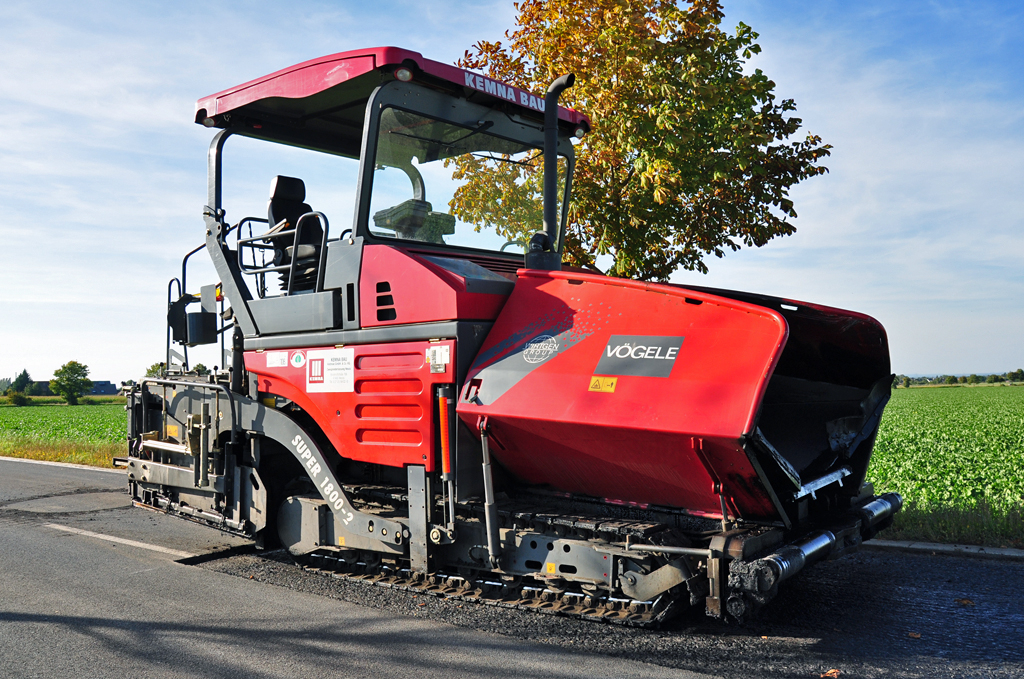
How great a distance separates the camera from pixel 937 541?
6023 millimetres

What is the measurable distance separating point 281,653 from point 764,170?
24.7ft

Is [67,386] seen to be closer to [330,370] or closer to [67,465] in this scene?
[67,465]

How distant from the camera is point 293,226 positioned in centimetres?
584

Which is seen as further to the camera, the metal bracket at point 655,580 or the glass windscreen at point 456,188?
the glass windscreen at point 456,188

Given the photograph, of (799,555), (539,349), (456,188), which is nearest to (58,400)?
(456,188)

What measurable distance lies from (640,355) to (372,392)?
177 cm

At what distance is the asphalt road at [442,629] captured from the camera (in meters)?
3.69

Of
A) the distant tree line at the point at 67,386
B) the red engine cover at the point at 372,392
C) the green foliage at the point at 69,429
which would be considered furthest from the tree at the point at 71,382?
the red engine cover at the point at 372,392

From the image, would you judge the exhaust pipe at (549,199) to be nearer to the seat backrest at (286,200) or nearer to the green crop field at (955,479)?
the seat backrest at (286,200)

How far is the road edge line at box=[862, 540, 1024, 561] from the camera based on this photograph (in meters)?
5.56

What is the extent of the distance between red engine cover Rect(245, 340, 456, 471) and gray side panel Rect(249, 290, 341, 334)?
0.55ft

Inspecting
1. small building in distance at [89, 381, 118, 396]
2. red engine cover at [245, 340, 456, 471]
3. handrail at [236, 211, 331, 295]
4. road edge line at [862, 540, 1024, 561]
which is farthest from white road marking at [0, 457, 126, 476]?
small building in distance at [89, 381, 118, 396]

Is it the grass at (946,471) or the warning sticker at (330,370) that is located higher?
the warning sticker at (330,370)

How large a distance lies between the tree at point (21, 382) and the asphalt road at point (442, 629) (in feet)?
250
